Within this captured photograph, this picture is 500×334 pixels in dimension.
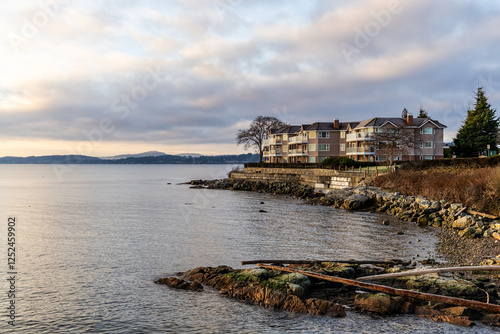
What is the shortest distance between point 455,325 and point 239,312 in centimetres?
683

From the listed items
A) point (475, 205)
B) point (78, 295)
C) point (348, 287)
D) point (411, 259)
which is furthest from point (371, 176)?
point (78, 295)

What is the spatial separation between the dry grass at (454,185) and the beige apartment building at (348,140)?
1786cm

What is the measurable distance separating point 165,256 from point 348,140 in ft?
248

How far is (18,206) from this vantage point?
5256 cm

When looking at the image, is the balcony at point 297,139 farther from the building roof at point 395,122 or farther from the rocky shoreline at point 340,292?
the rocky shoreline at point 340,292

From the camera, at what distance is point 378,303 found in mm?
13633

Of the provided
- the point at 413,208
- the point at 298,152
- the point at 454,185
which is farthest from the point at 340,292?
the point at 298,152

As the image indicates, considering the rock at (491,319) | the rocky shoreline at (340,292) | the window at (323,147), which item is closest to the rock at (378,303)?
the rocky shoreline at (340,292)

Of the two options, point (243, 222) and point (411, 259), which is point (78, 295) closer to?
point (411, 259)

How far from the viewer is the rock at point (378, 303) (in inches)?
533

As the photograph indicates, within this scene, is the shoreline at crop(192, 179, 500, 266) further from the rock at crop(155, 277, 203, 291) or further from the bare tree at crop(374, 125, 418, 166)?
the rock at crop(155, 277, 203, 291)

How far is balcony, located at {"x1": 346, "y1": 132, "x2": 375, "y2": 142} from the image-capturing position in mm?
86312

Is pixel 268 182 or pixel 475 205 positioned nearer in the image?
pixel 475 205

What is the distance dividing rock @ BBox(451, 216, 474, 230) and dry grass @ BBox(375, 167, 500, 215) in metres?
2.50
